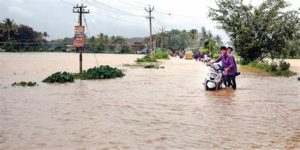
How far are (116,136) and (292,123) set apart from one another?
377 cm

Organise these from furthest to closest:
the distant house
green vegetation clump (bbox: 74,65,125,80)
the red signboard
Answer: the distant house
the red signboard
green vegetation clump (bbox: 74,65,125,80)

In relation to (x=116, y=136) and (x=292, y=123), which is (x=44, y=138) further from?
(x=292, y=123)

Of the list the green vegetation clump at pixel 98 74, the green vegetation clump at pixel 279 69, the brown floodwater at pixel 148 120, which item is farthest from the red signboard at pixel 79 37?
the green vegetation clump at pixel 279 69

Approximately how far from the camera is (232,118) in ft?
31.5

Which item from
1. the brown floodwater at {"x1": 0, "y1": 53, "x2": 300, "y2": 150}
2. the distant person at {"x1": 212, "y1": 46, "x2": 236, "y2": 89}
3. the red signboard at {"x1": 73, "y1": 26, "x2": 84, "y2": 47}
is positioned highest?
the red signboard at {"x1": 73, "y1": 26, "x2": 84, "y2": 47}

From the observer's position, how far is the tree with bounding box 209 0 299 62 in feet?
109

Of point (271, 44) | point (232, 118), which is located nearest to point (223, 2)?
point (271, 44)

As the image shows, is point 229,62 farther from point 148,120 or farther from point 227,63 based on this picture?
point 148,120

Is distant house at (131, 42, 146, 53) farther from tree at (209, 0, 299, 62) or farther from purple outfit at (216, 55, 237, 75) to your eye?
purple outfit at (216, 55, 237, 75)

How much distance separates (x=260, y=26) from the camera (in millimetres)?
33531

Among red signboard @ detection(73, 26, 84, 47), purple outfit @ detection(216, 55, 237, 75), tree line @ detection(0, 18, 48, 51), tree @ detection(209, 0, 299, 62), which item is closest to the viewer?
purple outfit @ detection(216, 55, 237, 75)

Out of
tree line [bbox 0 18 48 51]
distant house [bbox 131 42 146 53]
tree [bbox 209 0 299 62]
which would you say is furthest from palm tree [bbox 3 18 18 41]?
tree [bbox 209 0 299 62]

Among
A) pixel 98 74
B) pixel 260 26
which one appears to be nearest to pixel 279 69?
pixel 260 26

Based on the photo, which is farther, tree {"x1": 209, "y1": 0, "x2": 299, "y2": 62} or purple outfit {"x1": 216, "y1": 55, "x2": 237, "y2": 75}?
tree {"x1": 209, "y1": 0, "x2": 299, "y2": 62}
